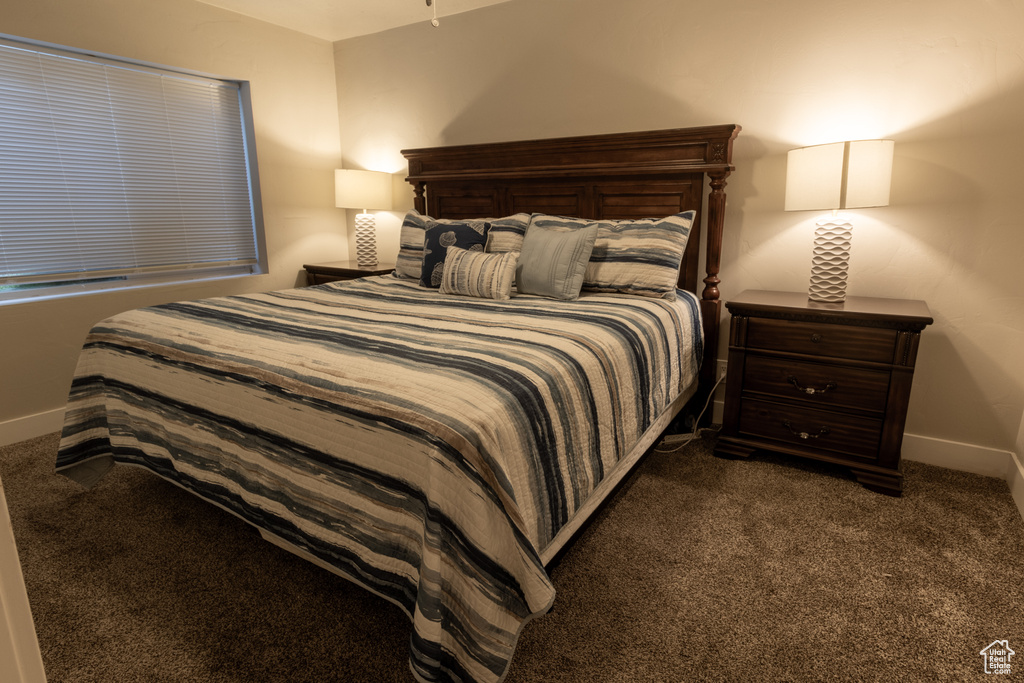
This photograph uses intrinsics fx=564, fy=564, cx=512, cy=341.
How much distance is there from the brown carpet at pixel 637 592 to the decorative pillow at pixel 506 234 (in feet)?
4.30

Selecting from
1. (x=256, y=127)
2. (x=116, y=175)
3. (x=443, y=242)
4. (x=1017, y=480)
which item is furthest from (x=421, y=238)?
(x=1017, y=480)

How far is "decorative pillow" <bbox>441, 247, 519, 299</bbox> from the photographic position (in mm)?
2592

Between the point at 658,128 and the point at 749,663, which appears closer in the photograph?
the point at 749,663

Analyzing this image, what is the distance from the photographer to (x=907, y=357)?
7.20 feet

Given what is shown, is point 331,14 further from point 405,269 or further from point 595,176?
point 595,176

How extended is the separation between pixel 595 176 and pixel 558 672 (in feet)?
7.94

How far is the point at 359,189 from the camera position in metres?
3.81

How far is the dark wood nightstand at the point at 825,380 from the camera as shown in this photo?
2238 mm

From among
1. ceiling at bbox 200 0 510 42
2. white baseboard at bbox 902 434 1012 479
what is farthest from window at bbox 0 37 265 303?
white baseboard at bbox 902 434 1012 479

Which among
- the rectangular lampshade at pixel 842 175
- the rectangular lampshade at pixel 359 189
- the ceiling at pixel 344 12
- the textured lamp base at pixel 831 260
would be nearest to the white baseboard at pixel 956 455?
the textured lamp base at pixel 831 260

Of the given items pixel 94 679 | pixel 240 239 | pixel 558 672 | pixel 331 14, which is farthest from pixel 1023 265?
pixel 240 239

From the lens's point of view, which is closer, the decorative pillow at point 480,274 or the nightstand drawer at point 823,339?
the nightstand drawer at point 823,339

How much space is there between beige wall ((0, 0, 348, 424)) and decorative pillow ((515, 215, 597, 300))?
2111mm

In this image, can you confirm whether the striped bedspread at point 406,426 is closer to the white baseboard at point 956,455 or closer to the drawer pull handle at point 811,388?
the drawer pull handle at point 811,388
